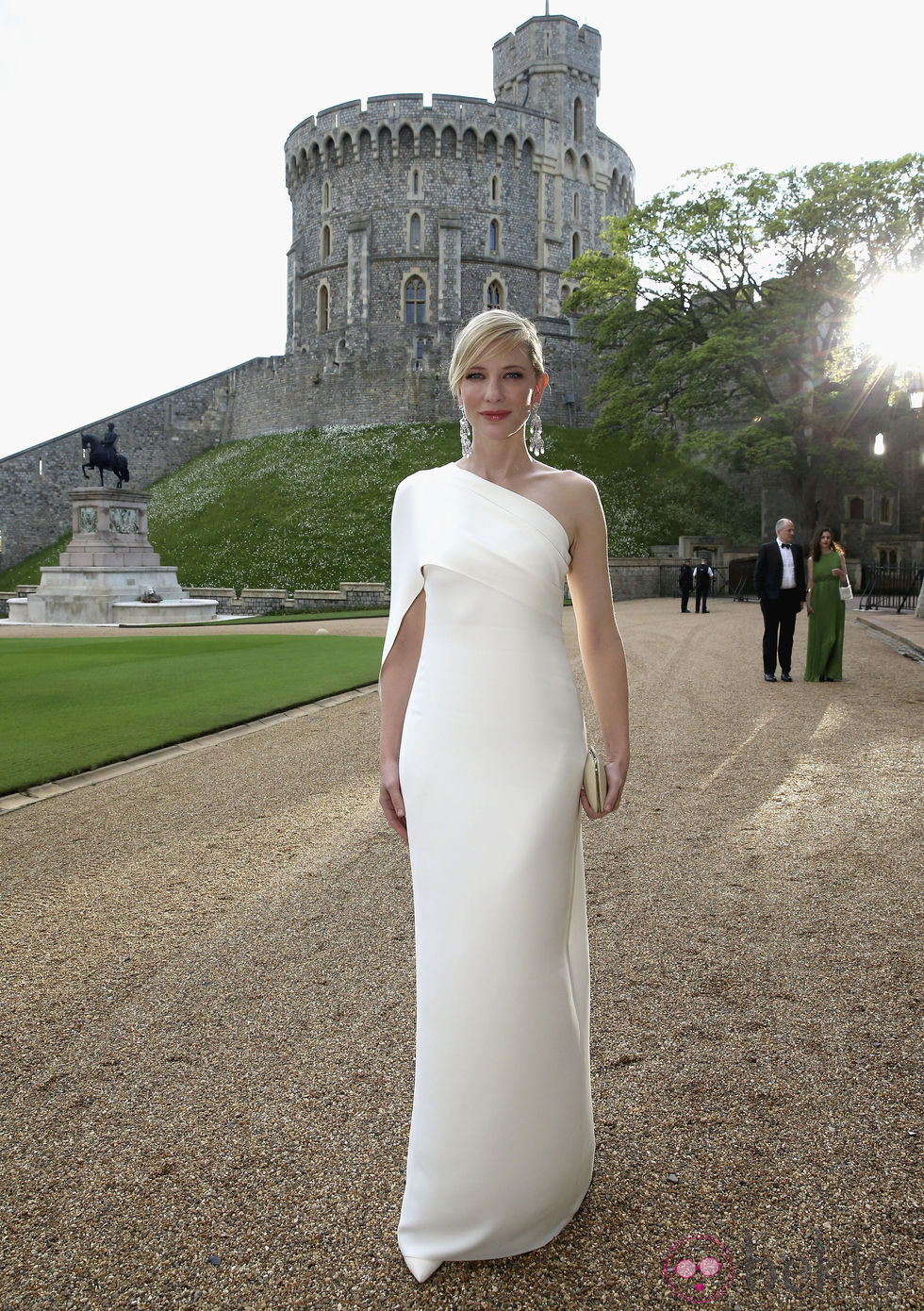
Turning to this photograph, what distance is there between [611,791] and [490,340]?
114 cm

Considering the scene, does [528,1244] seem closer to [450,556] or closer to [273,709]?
[450,556]

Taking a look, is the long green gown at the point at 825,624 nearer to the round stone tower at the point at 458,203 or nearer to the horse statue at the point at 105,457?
the horse statue at the point at 105,457

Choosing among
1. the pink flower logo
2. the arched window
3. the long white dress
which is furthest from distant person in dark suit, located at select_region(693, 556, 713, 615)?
the arched window

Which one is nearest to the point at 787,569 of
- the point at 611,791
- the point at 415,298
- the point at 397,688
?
the point at 611,791

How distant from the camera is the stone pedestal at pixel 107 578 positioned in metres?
24.1

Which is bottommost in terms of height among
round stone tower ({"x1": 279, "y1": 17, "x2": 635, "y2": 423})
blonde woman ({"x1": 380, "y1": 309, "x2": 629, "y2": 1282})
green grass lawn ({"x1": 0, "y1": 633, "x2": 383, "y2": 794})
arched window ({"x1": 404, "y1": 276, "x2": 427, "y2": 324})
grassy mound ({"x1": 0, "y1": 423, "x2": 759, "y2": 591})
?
green grass lawn ({"x1": 0, "y1": 633, "x2": 383, "y2": 794})

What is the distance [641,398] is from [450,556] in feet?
108

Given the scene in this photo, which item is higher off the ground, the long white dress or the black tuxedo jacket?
the black tuxedo jacket

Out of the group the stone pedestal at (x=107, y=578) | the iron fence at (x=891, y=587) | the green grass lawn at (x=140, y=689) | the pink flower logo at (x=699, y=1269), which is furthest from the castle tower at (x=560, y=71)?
the pink flower logo at (x=699, y=1269)

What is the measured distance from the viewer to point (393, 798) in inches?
94.7

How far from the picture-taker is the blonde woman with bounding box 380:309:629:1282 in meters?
2.10

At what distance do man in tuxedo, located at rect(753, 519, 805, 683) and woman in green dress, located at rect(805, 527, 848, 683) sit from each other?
19 cm

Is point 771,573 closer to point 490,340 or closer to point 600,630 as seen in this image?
point 600,630

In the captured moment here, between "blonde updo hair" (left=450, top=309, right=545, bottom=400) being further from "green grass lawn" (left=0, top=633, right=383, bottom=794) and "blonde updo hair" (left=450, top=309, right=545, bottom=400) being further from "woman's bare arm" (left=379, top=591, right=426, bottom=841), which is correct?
"green grass lawn" (left=0, top=633, right=383, bottom=794)
